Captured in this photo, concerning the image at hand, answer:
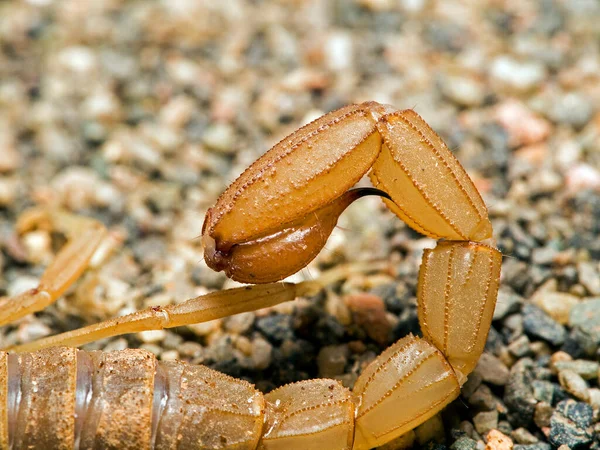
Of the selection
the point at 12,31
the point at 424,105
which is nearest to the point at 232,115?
the point at 424,105

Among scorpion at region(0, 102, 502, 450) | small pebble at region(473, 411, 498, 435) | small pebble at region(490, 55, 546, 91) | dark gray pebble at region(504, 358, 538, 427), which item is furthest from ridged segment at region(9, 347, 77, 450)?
small pebble at region(490, 55, 546, 91)

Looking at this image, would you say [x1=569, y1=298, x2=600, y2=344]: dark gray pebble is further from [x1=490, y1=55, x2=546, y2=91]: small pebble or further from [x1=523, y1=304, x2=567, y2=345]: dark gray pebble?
[x1=490, y1=55, x2=546, y2=91]: small pebble

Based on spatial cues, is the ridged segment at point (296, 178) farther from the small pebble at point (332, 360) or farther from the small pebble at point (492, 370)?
the small pebble at point (492, 370)

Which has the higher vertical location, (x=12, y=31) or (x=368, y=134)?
(x=368, y=134)

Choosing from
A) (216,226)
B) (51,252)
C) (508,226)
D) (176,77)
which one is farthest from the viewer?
(176,77)

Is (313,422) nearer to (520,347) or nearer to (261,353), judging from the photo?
(261,353)

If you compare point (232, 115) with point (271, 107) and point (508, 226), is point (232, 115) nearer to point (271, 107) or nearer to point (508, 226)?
point (271, 107)

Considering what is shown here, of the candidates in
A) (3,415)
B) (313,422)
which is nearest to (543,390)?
(313,422)
